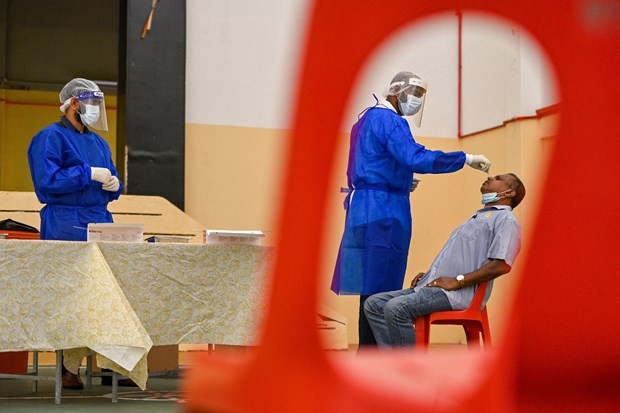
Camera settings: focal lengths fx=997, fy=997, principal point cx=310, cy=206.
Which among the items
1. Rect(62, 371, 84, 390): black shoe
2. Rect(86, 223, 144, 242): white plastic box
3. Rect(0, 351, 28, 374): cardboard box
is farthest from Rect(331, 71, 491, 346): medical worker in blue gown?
Rect(0, 351, 28, 374): cardboard box

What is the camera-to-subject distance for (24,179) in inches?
512

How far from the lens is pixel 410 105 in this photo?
10.9 ft

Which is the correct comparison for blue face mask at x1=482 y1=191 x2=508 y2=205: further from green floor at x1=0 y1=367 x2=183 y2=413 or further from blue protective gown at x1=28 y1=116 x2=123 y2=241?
blue protective gown at x1=28 y1=116 x2=123 y2=241

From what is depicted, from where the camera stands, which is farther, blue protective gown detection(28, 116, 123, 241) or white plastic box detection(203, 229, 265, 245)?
blue protective gown detection(28, 116, 123, 241)

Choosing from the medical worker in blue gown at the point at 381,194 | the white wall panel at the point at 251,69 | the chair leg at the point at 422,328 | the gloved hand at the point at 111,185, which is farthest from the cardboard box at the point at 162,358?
the white wall panel at the point at 251,69

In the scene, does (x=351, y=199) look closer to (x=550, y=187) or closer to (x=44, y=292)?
(x=44, y=292)

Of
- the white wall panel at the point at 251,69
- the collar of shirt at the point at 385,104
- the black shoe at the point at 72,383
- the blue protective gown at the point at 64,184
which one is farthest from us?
the white wall panel at the point at 251,69

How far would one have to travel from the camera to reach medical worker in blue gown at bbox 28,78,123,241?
3.52 metres

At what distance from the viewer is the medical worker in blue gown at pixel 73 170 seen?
11.5 feet

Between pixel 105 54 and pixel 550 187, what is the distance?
39.7 ft

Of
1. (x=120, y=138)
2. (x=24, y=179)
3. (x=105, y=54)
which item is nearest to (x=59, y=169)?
(x=120, y=138)

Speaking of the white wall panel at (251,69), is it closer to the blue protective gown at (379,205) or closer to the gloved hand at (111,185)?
the gloved hand at (111,185)

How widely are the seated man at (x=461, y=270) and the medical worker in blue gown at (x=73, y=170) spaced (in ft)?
3.68

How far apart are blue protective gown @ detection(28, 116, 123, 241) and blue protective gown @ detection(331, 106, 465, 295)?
98 cm
